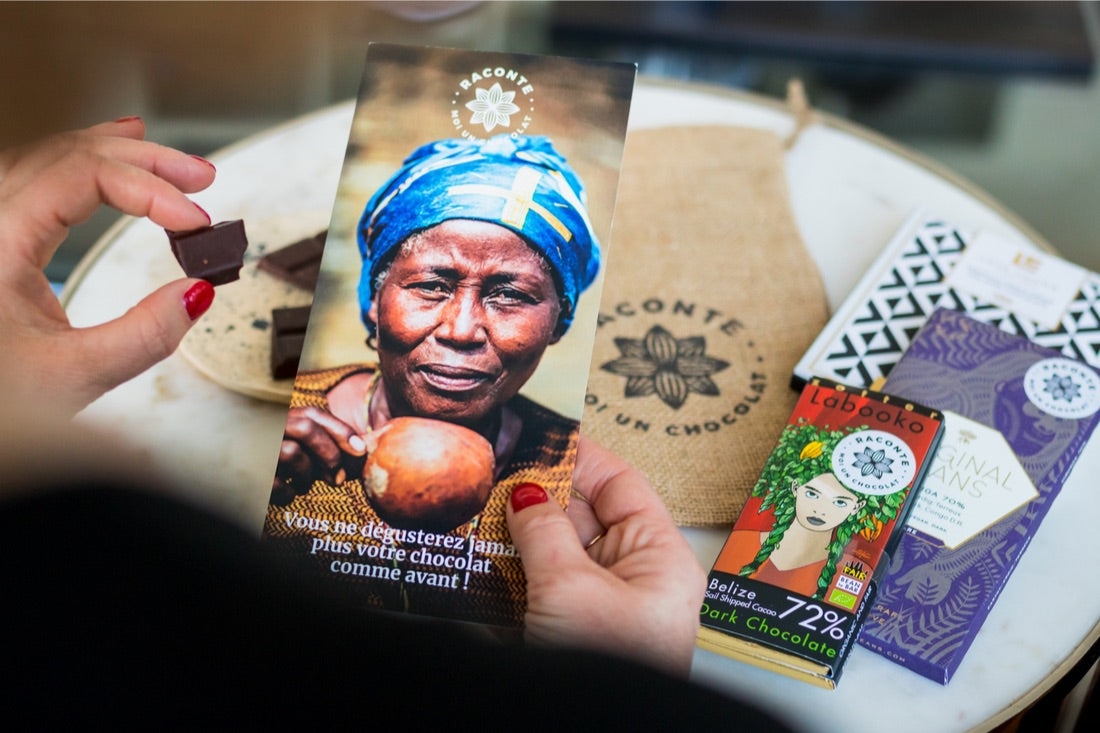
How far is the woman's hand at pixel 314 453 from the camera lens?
0.67 meters

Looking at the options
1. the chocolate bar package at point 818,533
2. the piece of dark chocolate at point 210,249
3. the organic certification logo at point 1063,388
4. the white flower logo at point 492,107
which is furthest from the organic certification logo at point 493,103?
the organic certification logo at point 1063,388

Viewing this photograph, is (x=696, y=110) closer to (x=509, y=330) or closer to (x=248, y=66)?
(x=509, y=330)

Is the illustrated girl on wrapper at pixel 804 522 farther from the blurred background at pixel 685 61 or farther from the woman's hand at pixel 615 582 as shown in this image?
the blurred background at pixel 685 61

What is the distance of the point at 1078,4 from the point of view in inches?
68.9

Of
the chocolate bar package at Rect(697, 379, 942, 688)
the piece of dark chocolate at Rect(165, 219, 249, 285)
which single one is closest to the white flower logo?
the piece of dark chocolate at Rect(165, 219, 249, 285)

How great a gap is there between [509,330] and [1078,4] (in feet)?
5.12

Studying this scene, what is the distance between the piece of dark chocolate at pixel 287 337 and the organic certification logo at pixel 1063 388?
60cm

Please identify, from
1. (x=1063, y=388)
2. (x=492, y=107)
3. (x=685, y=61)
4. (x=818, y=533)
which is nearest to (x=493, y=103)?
(x=492, y=107)

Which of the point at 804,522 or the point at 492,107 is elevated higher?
the point at 492,107

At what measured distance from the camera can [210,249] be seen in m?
0.77

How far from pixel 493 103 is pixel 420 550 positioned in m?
0.34

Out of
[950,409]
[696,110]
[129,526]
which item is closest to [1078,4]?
[696,110]

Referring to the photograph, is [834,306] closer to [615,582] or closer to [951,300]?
[951,300]

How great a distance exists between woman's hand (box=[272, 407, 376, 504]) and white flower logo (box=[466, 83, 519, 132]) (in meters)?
0.25
